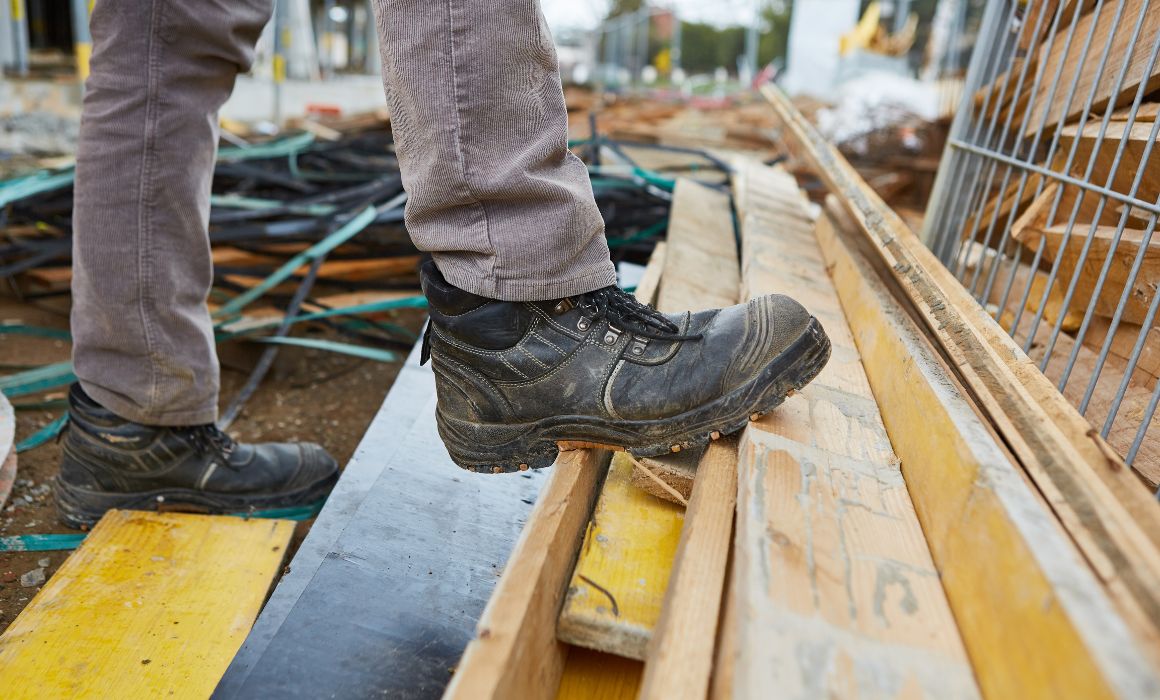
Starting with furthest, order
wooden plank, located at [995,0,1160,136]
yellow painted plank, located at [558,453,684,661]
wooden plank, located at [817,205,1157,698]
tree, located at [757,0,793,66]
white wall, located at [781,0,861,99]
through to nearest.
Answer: tree, located at [757,0,793,66], white wall, located at [781,0,861,99], wooden plank, located at [995,0,1160,136], yellow painted plank, located at [558,453,684,661], wooden plank, located at [817,205,1157,698]

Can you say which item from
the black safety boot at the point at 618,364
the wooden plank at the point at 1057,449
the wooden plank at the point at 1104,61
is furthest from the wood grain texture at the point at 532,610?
the wooden plank at the point at 1104,61

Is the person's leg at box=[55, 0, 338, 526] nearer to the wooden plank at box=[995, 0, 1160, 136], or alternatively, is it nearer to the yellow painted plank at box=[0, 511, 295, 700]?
the yellow painted plank at box=[0, 511, 295, 700]

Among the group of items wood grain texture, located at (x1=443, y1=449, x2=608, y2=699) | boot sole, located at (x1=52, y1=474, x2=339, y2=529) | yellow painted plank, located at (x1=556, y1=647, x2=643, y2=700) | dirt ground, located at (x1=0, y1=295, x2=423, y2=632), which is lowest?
dirt ground, located at (x1=0, y1=295, x2=423, y2=632)

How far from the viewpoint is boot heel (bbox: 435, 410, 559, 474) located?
1271 millimetres

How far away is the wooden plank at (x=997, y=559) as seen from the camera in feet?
1.97

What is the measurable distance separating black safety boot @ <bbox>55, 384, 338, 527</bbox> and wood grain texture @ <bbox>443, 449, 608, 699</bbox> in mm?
889

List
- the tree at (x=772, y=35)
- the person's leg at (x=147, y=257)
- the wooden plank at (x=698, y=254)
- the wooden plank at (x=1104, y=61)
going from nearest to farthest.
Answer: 1. the person's leg at (x=147, y=257)
2. the wooden plank at (x=1104, y=61)
3. the wooden plank at (x=698, y=254)
4. the tree at (x=772, y=35)

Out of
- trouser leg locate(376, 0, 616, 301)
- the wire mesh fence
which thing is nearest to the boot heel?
trouser leg locate(376, 0, 616, 301)

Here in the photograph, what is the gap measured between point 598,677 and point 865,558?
14.5 inches

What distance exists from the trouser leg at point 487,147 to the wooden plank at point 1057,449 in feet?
2.00

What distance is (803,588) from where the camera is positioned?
78 centimetres

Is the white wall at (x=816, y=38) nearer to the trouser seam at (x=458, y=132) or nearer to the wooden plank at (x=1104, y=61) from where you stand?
the wooden plank at (x=1104, y=61)

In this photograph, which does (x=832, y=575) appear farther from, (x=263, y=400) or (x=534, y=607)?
(x=263, y=400)

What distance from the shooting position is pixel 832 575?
0.82 m
